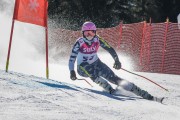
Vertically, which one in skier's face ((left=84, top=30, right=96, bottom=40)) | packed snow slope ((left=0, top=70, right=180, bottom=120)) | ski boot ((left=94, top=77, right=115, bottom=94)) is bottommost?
packed snow slope ((left=0, top=70, right=180, bottom=120))

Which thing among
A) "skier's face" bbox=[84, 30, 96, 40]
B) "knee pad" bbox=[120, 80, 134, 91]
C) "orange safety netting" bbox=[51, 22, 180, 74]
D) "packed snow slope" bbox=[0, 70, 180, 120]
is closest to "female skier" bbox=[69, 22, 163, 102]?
"skier's face" bbox=[84, 30, 96, 40]

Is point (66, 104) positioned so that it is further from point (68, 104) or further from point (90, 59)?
point (90, 59)

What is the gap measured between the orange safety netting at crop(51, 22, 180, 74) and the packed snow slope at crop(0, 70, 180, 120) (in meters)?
8.90

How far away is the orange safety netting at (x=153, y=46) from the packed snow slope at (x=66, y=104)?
890 cm

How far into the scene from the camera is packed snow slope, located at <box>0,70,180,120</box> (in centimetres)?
680

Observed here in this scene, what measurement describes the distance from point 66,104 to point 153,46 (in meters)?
12.3

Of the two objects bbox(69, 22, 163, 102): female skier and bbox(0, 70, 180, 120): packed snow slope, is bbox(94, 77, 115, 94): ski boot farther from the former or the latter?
bbox(0, 70, 180, 120): packed snow slope

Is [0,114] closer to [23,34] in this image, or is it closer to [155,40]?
[155,40]

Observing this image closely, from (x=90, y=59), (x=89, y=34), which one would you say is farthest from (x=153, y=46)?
(x=89, y=34)

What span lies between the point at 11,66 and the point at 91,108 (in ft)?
24.9

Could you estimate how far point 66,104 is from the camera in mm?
7605

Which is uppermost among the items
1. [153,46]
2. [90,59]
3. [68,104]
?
[153,46]

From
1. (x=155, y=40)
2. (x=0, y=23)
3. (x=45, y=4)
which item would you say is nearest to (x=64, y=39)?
(x=0, y=23)

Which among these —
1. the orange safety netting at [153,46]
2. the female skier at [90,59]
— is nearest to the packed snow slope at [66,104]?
the female skier at [90,59]
